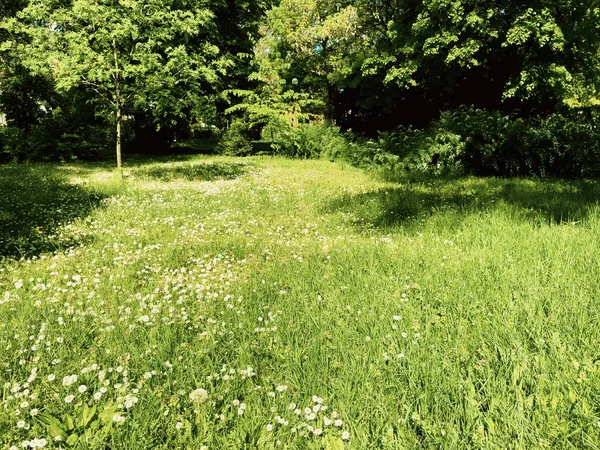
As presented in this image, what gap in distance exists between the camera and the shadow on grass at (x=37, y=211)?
6.07 meters

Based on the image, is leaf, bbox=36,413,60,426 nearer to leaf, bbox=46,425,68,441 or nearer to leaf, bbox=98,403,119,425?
leaf, bbox=46,425,68,441

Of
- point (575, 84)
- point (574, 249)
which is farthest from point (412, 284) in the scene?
point (575, 84)

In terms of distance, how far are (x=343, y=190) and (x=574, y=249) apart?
638 centimetres

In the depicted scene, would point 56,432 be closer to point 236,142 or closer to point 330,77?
point 236,142

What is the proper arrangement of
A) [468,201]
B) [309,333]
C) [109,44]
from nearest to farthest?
1. [309,333]
2. [468,201]
3. [109,44]

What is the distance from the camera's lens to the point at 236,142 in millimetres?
24531

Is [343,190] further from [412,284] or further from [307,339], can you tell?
[307,339]

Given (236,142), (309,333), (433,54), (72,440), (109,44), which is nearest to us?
(72,440)

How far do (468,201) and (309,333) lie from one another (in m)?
6.05

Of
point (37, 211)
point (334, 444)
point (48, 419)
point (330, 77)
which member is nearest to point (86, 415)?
point (48, 419)

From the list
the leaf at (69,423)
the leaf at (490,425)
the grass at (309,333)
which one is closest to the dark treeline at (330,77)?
the grass at (309,333)

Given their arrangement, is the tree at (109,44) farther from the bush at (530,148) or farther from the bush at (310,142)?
the bush at (530,148)

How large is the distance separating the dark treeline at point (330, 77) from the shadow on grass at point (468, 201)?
9.99 ft

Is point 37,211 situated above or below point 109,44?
below
